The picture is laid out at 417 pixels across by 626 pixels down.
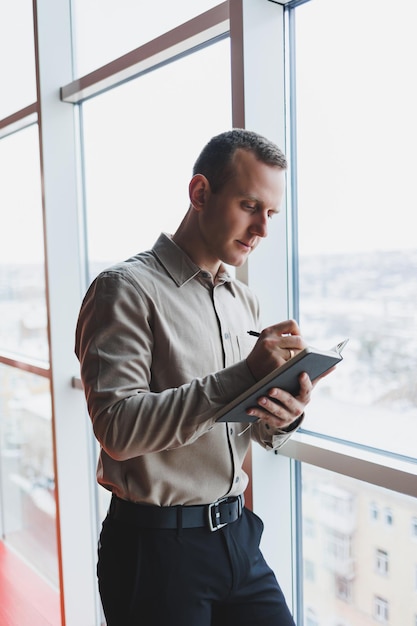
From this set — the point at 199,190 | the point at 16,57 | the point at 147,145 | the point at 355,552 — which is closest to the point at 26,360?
the point at 147,145

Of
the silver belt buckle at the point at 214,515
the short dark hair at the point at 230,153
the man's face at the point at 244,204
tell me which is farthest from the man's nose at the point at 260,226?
the silver belt buckle at the point at 214,515

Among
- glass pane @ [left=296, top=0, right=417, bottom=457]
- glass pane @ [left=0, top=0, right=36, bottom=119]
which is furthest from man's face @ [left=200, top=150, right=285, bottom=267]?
glass pane @ [left=0, top=0, right=36, bottom=119]

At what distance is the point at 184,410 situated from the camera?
1151mm

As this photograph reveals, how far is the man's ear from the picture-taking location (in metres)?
1.34

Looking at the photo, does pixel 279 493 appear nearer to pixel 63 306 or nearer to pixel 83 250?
pixel 63 306

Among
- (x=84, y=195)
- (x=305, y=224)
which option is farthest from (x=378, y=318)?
(x=84, y=195)

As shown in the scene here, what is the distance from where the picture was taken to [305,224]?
1.87 m

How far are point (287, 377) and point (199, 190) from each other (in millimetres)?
501

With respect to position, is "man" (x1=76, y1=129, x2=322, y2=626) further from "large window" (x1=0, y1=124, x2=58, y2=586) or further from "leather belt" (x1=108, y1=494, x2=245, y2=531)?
"large window" (x1=0, y1=124, x2=58, y2=586)

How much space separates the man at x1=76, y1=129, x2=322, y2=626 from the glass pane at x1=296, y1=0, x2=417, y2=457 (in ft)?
1.30

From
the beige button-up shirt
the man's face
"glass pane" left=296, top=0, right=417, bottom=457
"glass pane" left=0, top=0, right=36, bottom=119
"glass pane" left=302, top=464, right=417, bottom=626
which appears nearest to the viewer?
the beige button-up shirt

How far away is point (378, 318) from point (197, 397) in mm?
711

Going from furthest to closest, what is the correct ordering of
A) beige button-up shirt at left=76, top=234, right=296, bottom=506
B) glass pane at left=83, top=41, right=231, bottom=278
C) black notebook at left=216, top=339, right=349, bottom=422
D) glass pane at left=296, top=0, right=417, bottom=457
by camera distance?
1. glass pane at left=83, top=41, right=231, bottom=278
2. glass pane at left=296, top=0, right=417, bottom=457
3. beige button-up shirt at left=76, top=234, right=296, bottom=506
4. black notebook at left=216, top=339, right=349, bottom=422

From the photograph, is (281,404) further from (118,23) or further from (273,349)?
(118,23)
